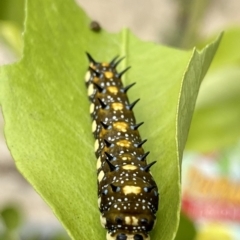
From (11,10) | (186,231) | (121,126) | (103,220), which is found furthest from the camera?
(11,10)

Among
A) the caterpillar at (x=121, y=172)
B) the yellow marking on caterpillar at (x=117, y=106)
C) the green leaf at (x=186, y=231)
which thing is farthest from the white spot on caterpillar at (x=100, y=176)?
the green leaf at (x=186, y=231)

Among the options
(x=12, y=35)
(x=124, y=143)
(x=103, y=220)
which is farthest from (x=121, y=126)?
(x=12, y=35)

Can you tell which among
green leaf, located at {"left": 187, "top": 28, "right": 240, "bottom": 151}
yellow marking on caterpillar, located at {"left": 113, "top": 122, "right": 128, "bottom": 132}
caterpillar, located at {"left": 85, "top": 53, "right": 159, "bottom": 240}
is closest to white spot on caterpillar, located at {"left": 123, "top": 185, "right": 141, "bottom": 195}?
caterpillar, located at {"left": 85, "top": 53, "right": 159, "bottom": 240}

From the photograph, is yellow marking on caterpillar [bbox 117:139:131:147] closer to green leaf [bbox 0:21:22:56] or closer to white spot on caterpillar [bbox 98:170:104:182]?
white spot on caterpillar [bbox 98:170:104:182]

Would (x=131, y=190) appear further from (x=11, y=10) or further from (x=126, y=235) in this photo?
(x=11, y=10)

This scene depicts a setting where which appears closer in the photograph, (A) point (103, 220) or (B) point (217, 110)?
(A) point (103, 220)
